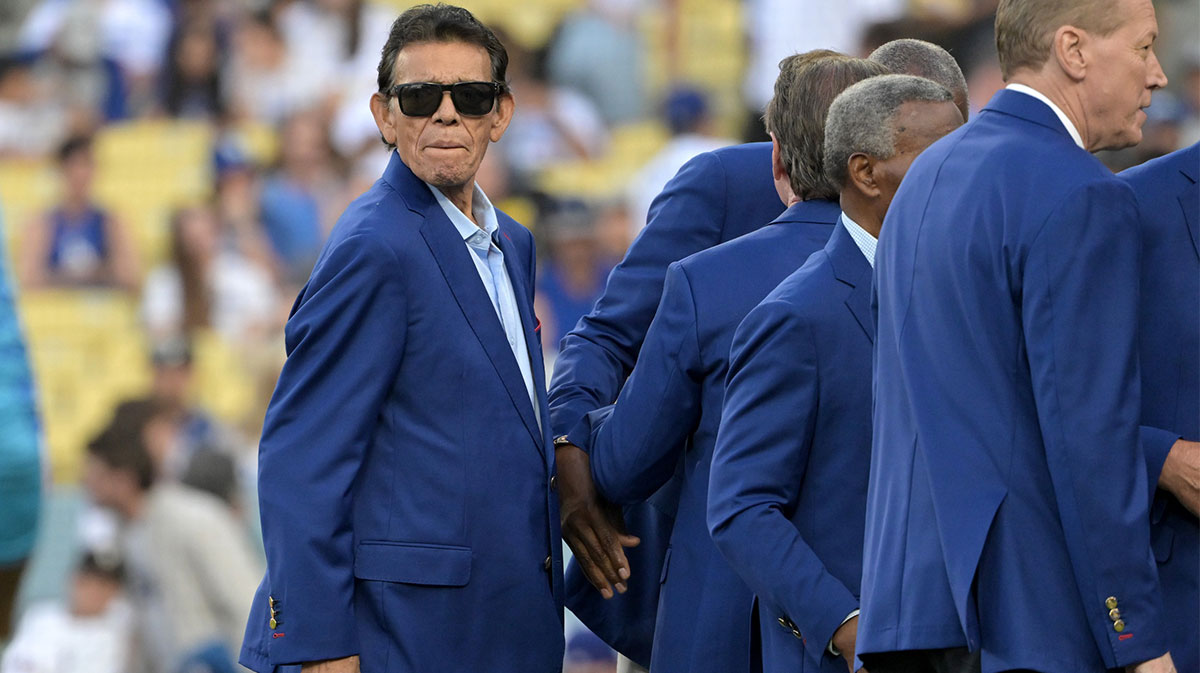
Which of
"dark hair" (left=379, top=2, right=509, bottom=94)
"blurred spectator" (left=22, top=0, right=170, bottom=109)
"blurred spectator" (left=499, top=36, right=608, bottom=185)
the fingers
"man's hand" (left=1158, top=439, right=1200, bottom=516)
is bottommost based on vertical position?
the fingers

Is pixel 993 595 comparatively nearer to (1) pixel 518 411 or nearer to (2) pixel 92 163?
(1) pixel 518 411

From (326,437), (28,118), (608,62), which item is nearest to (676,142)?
(608,62)

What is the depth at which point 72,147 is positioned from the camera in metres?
8.82

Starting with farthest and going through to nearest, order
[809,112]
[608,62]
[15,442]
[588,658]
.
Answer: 1. [608,62]
2. [588,658]
3. [809,112]
4. [15,442]

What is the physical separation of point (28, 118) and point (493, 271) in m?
6.84

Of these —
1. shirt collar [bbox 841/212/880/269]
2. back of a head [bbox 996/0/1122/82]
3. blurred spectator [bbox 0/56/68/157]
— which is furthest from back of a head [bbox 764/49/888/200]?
blurred spectator [bbox 0/56/68/157]

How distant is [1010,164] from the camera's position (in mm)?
2141

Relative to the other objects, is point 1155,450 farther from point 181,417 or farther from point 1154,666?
point 181,417

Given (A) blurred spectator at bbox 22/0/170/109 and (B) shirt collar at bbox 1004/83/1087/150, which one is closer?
(B) shirt collar at bbox 1004/83/1087/150

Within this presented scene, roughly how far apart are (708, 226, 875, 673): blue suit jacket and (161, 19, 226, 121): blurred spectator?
694 centimetres

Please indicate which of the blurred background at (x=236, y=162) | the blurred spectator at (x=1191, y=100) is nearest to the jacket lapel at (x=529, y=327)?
the blurred background at (x=236, y=162)

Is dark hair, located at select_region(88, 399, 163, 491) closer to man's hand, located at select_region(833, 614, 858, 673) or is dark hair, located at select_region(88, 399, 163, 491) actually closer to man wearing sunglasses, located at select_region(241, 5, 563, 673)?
man wearing sunglasses, located at select_region(241, 5, 563, 673)

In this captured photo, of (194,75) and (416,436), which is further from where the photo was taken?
(194,75)

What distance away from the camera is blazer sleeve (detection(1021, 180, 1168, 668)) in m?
2.01
